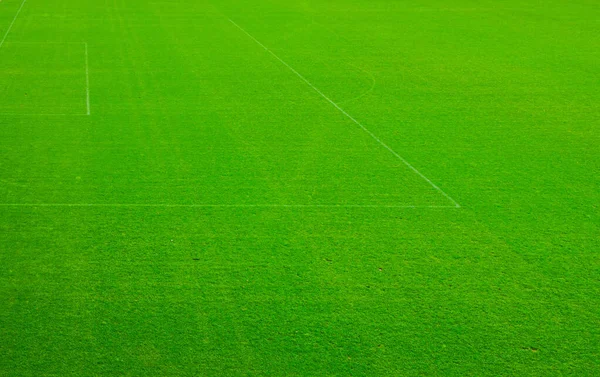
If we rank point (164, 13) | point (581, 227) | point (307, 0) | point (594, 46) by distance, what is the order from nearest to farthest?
point (581, 227), point (594, 46), point (164, 13), point (307, 0)

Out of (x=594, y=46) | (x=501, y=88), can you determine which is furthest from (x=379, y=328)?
(x=594, y=46)

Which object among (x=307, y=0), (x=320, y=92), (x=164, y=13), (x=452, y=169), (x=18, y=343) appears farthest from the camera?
(x=307, y=0)

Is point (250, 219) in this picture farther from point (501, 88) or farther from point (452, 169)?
point (501, 88)

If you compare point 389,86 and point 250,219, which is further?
point 389,86

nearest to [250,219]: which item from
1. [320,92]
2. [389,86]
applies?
[320,92]

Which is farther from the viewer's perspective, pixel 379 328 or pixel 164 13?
pixel 164 13

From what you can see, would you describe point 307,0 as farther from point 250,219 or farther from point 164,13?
point 250,219
